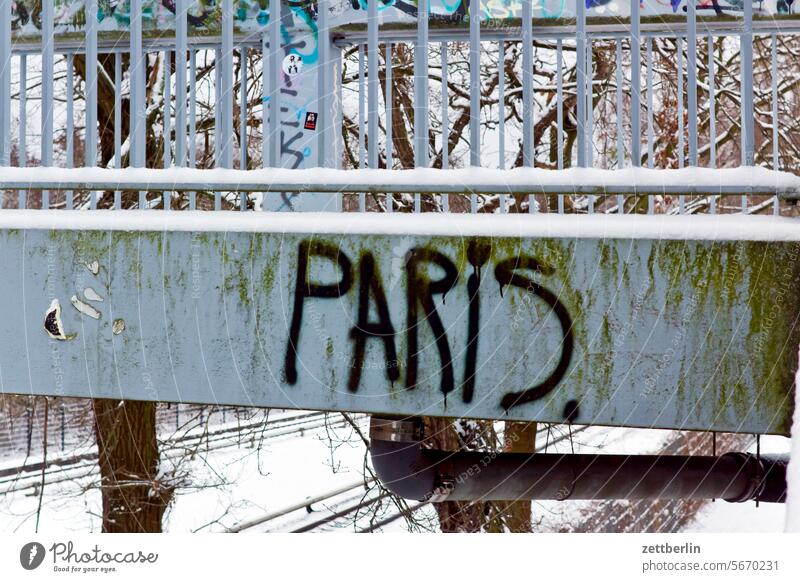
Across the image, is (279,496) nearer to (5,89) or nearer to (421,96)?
(5,89)

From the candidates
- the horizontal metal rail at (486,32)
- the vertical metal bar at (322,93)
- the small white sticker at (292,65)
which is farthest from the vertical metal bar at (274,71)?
the horizontal metal rail at (486,32)

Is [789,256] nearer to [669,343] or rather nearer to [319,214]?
[669,343]

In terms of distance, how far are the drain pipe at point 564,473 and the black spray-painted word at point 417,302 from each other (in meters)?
1.03

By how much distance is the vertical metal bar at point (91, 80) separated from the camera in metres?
2.93

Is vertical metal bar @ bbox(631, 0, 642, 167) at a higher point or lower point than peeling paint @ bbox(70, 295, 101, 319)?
higher

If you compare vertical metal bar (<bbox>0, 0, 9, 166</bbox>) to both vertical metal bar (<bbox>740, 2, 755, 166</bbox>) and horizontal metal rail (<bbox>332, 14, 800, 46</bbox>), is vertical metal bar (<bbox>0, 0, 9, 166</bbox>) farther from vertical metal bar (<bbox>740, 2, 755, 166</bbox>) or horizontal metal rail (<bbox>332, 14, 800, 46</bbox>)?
vertical metal bar (<bbox>740, 2, 755, 166</bbox>)

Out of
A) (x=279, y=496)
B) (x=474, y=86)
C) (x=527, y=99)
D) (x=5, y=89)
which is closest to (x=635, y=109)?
(x=527, y=99)

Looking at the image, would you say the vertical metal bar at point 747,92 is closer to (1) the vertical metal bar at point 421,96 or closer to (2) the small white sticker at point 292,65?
(1) the vertical metal bar at point 421,96

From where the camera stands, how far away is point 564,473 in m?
3.66

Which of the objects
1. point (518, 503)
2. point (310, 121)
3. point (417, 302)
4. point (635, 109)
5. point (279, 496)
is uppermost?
point (310, 121)

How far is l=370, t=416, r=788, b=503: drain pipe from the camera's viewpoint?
3615mm

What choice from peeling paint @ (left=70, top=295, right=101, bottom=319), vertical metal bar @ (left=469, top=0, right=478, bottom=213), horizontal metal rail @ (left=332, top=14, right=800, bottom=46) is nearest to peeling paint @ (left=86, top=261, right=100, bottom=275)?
peeling paint @ (left=70, top=295, right=101, bottom=319)

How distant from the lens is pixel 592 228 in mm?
2479

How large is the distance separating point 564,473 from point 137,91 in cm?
255
